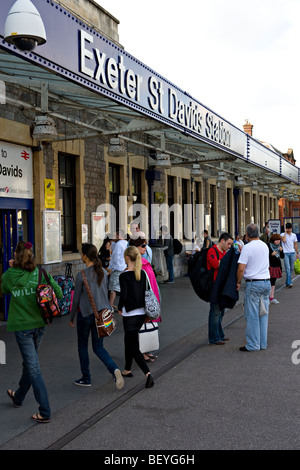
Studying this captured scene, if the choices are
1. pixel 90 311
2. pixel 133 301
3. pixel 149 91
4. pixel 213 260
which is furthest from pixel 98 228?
pixel 90 311

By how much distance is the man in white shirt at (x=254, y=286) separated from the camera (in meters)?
7.19

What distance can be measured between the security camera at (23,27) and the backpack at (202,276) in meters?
3.98

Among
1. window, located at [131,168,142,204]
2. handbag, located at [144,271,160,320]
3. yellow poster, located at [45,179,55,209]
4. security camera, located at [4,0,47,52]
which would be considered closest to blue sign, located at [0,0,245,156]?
security camera, located at [4,0,47,52]

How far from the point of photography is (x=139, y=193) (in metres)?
15.6

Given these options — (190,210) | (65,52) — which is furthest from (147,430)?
(190,210)

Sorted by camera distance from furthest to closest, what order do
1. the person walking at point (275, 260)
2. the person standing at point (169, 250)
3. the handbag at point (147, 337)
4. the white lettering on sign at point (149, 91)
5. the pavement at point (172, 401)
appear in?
the person standing at point (169, 250) < the person walking at point (275, 260) < the white lettering on sign at point (149, 91) < the handbag at point (147, 337) < the pavement at point (172, 401)

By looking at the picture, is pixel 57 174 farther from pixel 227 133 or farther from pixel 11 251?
pixel 227 133

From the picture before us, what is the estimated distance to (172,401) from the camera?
516cm

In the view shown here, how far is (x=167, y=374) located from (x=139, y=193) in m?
9.85

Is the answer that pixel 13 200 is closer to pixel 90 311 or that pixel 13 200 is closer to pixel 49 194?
pixel 49 194

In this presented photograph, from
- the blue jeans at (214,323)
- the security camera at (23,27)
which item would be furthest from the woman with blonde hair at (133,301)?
the security camera at (23,27)

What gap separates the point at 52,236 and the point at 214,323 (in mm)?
4394

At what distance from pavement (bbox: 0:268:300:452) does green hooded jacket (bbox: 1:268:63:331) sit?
89cm

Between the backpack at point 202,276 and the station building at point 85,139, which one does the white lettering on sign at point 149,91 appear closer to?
the station building at point 85,139
